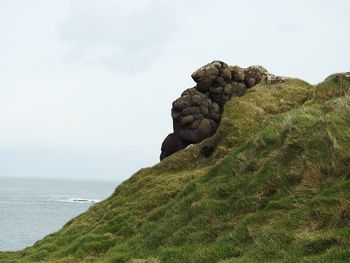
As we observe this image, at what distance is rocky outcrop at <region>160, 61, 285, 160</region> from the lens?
39.7 meters

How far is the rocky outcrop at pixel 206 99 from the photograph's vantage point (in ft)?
130

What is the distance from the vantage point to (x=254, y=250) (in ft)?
43.8

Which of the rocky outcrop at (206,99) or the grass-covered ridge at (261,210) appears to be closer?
the grass-covered ridge at (261,210)

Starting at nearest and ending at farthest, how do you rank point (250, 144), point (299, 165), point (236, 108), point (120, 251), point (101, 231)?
point (299, 165) → point (120, 251) → point (250, 144) → point (101, 231) → point (236, 108)

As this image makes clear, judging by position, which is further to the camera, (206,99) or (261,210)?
(206,99)

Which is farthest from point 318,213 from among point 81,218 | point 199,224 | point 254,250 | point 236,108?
point 81,218

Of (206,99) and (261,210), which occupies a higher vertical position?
(206,99)

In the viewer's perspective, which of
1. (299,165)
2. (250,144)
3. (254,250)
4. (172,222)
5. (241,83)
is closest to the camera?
(254,250)

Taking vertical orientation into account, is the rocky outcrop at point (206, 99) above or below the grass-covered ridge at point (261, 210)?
above

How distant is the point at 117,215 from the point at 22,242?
6460cm

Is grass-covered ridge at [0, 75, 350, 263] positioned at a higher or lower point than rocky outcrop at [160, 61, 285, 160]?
lower

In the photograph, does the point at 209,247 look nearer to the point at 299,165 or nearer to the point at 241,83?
the point at 299,165

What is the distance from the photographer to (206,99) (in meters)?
40.7

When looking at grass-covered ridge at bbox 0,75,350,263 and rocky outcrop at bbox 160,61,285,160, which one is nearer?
grass-covered ridge at bbox 0,75,350,263
